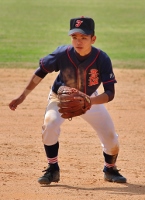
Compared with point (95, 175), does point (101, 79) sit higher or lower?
higher

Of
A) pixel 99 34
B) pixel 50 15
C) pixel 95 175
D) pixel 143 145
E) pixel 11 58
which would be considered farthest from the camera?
pixel 50 15

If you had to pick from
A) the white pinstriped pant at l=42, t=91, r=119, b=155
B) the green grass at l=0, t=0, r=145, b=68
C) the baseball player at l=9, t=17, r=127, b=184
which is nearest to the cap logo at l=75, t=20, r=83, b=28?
the baseball player at l=9, t=17, r=127, b=184

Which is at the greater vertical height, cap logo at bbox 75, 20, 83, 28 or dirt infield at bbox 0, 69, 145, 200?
cap logo at bbox 75, 20, 83, 28

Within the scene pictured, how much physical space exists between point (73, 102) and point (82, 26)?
74cm

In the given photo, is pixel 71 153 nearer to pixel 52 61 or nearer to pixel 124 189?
pixel 124 189

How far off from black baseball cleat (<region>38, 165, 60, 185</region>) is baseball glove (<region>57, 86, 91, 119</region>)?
664 mm

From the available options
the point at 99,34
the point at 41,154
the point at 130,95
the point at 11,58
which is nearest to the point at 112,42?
the point at 99,34

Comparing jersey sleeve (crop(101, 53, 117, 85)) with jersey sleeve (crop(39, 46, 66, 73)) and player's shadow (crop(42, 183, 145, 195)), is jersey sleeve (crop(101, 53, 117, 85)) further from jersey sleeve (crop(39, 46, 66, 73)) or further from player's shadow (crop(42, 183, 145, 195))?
player's shadow (crop(42, 183, 145, 195))

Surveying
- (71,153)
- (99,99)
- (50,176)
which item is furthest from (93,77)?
(71,153)

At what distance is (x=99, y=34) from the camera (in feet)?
70.6

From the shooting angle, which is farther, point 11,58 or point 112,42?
point 112,42

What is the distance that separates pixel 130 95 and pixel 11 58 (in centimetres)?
494

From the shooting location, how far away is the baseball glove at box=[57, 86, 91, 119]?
19.4 ft

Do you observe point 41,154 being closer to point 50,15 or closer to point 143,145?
point 143,145
